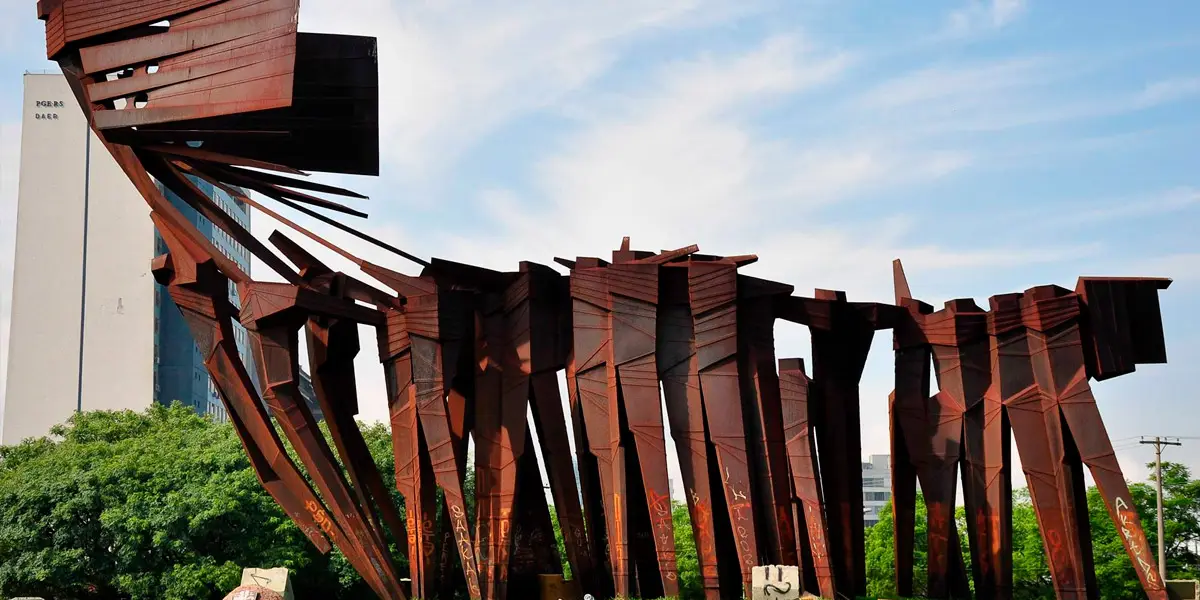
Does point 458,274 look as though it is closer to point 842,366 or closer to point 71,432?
point 842,366

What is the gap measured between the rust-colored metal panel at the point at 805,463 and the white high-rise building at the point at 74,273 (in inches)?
1740

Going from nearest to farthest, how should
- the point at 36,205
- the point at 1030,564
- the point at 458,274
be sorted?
the point at 458,274, the point at 1030,564, the point at 36,205

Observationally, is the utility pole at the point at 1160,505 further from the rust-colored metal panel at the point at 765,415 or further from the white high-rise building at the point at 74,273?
the white high-rise building at the point at 74,273

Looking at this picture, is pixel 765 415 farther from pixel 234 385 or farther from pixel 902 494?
pixel 234 385

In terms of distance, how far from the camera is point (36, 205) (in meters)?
58.4

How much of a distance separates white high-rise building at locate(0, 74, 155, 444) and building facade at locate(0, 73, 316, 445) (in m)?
0.05

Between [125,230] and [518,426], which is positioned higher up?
[125,230]

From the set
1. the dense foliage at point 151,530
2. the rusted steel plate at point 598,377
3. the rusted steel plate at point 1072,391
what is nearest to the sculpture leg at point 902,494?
the dense foliage at point 151,530

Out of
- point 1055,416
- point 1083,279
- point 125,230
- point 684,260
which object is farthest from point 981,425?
point 125,230

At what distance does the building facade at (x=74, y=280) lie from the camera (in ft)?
187

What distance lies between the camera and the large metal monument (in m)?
18.6

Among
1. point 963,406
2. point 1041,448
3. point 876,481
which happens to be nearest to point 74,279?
point 963,406

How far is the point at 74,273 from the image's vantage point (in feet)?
191

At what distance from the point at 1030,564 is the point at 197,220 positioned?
1845 inches
